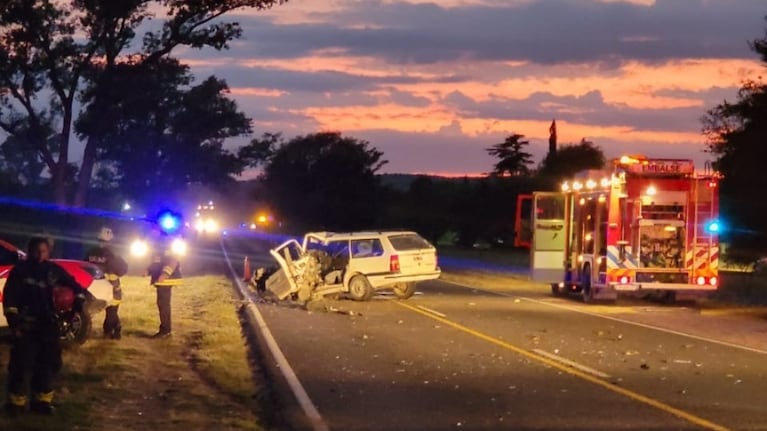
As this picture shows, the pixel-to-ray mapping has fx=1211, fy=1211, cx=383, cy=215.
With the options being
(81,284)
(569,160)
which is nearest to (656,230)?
(81,284)

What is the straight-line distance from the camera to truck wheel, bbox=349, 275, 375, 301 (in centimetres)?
2927

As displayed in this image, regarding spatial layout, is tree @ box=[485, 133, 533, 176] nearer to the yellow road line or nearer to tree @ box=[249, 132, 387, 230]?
tree @ box=[249, 132, 387, 230]

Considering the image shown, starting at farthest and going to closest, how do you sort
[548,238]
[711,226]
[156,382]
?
[548,238] → [711,226] → [156,382]

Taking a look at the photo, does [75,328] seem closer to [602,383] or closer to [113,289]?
[113,289]

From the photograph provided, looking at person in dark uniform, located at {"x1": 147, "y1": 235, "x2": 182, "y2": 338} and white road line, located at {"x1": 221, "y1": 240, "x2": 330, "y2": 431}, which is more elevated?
person in dark uniform, located at {"x1": 147, "y1": 235, "x2": 182, "y2": 338}

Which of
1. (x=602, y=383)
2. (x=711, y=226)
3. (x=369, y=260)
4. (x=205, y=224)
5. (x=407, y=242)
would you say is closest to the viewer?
(x=602, y=383)

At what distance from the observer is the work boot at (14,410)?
11.0 m

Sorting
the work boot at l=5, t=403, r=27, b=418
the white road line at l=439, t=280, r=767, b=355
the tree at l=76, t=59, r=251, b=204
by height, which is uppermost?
the tree at l=76, t=59, r=251, b=204

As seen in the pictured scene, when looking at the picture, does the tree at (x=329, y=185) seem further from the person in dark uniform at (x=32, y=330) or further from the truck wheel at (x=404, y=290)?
the person in dark uniform at (x=32, y=330)

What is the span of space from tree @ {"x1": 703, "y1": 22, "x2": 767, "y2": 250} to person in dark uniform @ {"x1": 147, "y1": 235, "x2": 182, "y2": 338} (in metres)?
24.5

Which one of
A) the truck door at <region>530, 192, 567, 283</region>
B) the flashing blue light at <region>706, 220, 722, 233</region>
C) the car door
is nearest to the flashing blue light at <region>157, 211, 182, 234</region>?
the car door

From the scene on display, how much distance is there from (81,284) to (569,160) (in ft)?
252

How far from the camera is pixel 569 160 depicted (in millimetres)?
91312

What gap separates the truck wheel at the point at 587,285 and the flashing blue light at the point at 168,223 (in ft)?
42.8
